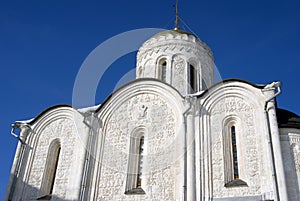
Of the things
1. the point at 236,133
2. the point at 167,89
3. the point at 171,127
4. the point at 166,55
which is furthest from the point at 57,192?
the point at 166,55

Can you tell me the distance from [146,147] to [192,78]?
14.4 ft

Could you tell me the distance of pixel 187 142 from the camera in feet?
32.8

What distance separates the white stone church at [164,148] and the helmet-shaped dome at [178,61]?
7.26 feet

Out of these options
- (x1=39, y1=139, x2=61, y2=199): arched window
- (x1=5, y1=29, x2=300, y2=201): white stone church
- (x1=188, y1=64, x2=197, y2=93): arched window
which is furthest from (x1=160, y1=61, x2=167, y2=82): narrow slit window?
(x1=39, y1=139, x2=61, y2=199): arched window

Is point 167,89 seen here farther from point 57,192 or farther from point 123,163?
point 57,192

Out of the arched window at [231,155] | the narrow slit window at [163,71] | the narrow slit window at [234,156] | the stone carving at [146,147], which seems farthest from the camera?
the narrow slit window at [163,71]

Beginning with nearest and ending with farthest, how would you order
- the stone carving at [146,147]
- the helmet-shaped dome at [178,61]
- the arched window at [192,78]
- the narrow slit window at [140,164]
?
1. the stone carving at [146,147]
2. the narrow slit window at [140,164]
3. the arched window at [192,78]
4. the helmet-shaped dome at [178,61]

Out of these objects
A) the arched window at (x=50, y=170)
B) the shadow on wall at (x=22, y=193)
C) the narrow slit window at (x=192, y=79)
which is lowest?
the shadow on wall at (x=22, y=193)

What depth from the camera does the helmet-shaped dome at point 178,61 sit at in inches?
539

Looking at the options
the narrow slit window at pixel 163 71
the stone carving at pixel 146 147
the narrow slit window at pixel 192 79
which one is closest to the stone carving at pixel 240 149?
the stone carving at pixel 146 147

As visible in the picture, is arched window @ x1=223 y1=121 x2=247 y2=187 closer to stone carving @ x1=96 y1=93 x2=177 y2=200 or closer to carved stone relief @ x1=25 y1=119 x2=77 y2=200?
stone carving @ x1=96 y1=93 x2=177 y2=200

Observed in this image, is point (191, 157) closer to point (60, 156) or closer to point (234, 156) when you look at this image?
point (234, 156)

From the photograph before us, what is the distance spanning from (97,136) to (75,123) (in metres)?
1.00

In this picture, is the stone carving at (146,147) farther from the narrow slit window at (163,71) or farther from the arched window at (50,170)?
the narrow slit window at (163,71)
